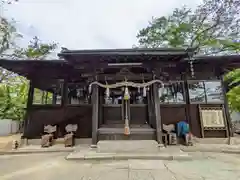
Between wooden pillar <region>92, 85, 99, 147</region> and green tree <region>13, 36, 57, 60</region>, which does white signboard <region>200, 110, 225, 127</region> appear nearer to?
wooden pillar <region>92, 85, 99, 147</region>

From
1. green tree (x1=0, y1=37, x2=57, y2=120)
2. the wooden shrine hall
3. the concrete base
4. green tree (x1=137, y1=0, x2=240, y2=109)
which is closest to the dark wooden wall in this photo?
the wooden shrine hall

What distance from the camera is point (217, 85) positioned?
6.00 m

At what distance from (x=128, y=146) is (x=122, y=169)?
121cm

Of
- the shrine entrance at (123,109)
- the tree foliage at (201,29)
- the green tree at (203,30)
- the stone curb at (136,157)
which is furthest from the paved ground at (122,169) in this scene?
the tree foliage at (201,29)

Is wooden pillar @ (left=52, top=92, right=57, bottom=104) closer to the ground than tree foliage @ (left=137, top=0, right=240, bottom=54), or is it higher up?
closer to the ground

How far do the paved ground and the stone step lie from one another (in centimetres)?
59

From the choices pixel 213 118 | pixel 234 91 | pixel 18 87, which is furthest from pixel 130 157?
pixel 18 87

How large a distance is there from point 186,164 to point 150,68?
312cm

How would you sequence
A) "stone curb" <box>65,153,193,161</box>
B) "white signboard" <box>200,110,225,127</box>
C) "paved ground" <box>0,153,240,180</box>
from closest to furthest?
"paved ground" <box>0,153,240,180</box>, "stone curb" <box>65,153,193,161</box>, "white signboard" <box>200,110,225,127</box>

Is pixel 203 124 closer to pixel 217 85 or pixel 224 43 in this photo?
pixel 217 85

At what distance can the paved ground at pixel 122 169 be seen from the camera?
2764 millimetres

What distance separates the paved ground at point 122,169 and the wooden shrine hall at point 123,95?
5.58 feet

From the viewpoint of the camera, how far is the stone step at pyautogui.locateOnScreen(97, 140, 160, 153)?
13.9 feet

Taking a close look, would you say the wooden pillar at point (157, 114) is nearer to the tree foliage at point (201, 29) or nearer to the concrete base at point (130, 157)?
the concrete base at point (130, 157)
